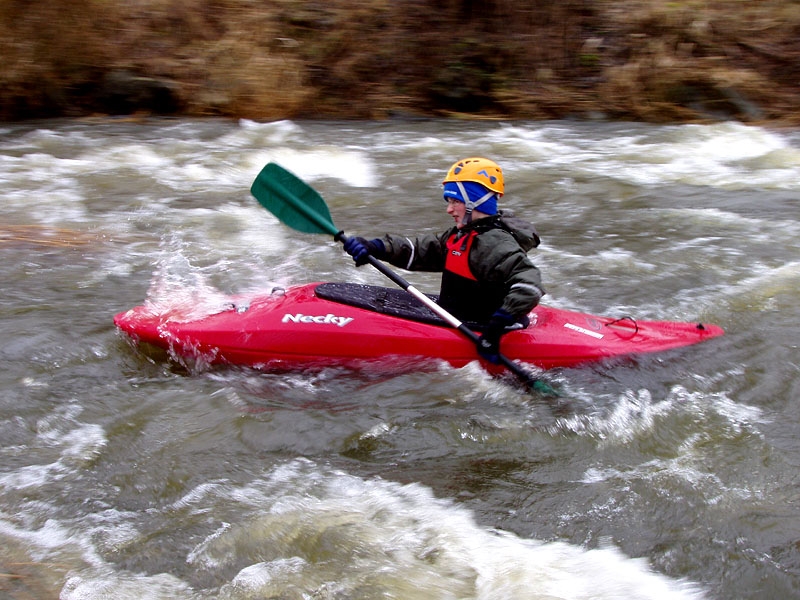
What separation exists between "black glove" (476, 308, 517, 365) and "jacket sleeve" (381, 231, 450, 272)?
18.4 inches

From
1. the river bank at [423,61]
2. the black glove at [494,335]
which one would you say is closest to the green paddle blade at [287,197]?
the black glove at [494,335]

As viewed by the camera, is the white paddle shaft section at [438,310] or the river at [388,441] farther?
the white paddle shaft section at [438,310]

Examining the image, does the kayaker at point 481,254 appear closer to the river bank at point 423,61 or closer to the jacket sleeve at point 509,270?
the jacket sleeve at point 509,270

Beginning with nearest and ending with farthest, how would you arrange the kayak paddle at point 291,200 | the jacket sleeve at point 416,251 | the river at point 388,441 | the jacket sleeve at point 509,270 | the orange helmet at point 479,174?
the river at point 388,441 < the jacket sleeve at point 509,270 < the orange helmet at point 479,174 < the jacket sleeve at point 416,251 < the kayak paddle at point 291,200

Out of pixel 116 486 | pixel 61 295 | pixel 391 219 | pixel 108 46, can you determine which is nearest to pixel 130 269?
pixel 61 295

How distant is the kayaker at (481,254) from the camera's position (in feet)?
12.3

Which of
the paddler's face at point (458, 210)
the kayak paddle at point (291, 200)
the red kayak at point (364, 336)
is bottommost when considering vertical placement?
the red kayak at point (364, 336)

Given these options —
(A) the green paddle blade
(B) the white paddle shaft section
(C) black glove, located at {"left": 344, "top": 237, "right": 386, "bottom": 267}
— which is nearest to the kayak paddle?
(A) the green paddle blade

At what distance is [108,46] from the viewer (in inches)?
368

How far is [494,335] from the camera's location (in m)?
3.79

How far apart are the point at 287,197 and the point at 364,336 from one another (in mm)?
951

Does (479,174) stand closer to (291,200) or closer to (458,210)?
(458,210)

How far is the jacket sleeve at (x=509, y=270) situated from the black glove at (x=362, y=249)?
18.3 inches

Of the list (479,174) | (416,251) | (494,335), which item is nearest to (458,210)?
(479,174)
